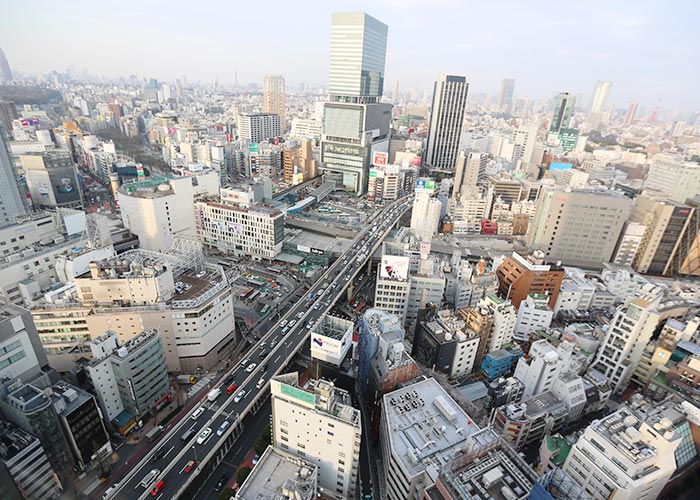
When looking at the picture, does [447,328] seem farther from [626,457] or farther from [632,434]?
[626,457]

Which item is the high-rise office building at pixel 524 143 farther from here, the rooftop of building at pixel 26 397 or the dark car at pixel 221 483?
the rooftop of building at pixel 26 397

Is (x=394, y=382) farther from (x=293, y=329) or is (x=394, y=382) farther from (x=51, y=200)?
(x=51, y=200)

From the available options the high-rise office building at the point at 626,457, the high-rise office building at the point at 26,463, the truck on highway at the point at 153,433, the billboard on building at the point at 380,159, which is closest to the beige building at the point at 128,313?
the truck on highway at the point at 153,433

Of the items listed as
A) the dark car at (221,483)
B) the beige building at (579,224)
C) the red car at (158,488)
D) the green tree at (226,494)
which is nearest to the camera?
the red car at (158,488)

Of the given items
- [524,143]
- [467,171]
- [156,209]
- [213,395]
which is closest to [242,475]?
[213,395]

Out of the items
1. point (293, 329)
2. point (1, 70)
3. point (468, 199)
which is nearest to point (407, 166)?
point (468, 199)
